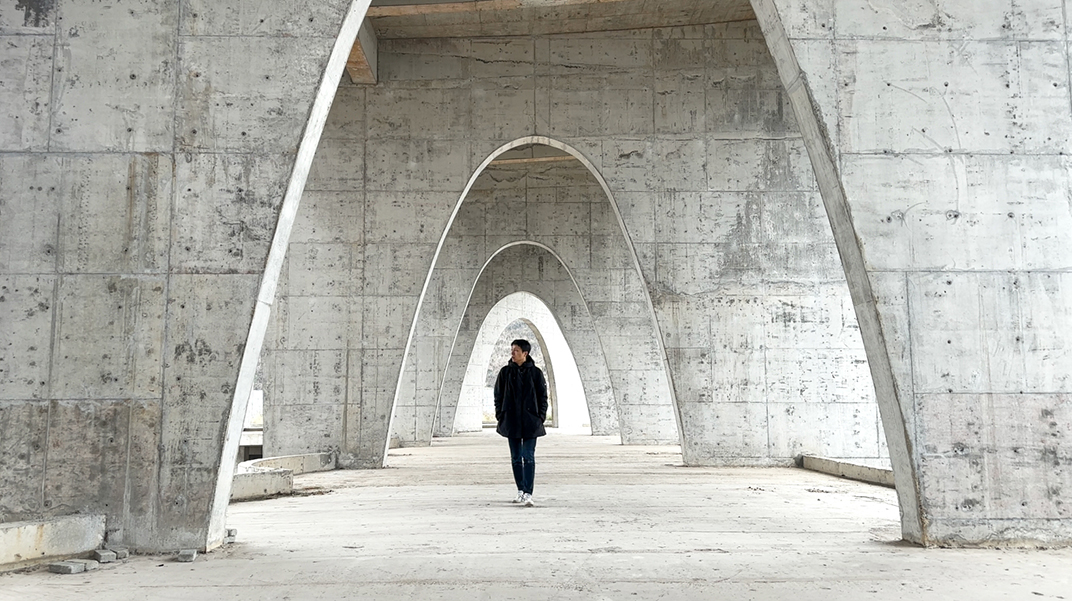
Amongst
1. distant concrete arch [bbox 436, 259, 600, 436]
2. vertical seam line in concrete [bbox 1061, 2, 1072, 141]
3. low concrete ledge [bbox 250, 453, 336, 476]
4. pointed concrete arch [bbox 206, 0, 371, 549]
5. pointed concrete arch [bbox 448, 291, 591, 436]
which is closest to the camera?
pointed concrete arch [bbox 206, 0, 371, 549]

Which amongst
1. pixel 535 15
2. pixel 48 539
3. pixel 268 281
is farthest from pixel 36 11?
pixel 535 15

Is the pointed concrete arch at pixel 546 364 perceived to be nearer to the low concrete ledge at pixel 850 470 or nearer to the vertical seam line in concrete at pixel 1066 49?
the low concrete ledge at pixel 850 470

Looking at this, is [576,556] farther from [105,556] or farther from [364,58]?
[364,58]

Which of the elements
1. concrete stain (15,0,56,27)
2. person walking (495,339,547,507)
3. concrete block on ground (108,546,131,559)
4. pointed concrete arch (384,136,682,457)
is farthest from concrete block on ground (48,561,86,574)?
pointed concrete arch (384,136,682,457)

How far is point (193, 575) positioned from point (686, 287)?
31.0ft

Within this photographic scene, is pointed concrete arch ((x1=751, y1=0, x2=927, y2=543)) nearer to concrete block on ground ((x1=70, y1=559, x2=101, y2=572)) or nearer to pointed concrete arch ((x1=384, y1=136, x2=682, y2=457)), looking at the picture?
concrete block on ground ((x1=70, y1=559, x2=101, y2=572))

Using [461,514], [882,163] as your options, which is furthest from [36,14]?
[882,163]

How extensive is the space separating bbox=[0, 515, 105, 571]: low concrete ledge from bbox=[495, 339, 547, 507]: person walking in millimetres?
3591

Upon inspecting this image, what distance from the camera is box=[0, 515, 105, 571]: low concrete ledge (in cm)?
458

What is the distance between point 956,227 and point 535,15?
9.36 meters

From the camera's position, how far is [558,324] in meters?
25.0

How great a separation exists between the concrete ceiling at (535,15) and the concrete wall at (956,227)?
765cm

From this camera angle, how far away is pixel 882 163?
569cm

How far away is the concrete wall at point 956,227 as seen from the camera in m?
5.37
